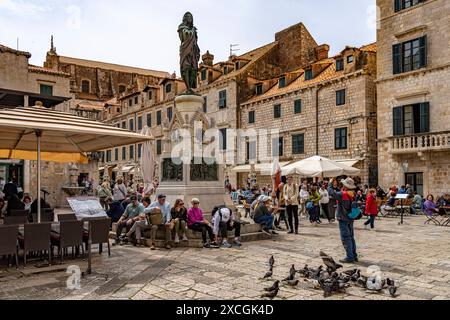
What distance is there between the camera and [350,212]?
25.3 ft


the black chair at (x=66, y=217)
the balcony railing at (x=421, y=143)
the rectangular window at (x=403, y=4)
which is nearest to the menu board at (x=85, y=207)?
the black chair at (x=66, y=217)

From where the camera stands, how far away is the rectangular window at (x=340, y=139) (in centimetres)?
2553

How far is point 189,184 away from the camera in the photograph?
35.3 ft

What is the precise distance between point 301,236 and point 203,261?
448 centimetres

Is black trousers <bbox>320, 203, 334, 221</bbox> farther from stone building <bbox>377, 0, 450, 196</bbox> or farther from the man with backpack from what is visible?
stone building <bbox>377, 0, 450, 196</bbox>

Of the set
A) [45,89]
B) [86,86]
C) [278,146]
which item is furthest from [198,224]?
[86,86]

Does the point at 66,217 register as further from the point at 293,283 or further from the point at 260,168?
the point at 260,168

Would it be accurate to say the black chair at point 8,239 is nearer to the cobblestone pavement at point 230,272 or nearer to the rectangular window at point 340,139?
the cobblestone pavement at point 230,272

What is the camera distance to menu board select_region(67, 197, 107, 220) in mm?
7461

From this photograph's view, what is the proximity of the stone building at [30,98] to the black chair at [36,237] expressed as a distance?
16394mm

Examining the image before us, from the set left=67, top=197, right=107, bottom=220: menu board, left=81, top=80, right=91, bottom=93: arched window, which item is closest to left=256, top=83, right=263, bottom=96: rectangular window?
left=67, top=197, right=107, bottom=220: menu board

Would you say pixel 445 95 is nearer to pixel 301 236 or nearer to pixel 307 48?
pixel 301 236

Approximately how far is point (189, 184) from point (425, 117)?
52.3 feet
